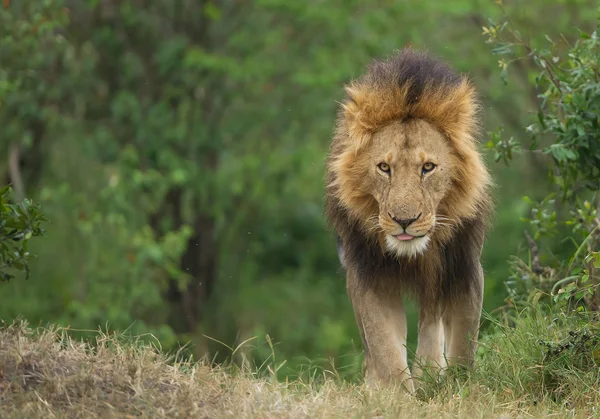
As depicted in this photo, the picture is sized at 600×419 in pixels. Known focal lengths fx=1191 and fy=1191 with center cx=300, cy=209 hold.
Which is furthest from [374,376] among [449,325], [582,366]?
[582,366]

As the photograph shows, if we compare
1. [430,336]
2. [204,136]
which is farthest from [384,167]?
[204,136]

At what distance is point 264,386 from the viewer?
4785 millimetres

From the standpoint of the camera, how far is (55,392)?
14.1 feet

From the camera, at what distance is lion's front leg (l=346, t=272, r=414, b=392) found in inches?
214

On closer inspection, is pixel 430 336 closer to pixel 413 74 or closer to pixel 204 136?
pixel 413 74

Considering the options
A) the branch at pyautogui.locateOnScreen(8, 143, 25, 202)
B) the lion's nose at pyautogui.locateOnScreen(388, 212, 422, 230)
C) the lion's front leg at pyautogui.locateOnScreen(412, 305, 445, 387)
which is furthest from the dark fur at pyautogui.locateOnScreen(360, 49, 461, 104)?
the branch at pyautogui.locateOnScreen(8, 143, 25, 202)

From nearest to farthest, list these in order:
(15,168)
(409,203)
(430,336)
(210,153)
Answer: (409,203) < (430,336) < (15,168) < (210,153)

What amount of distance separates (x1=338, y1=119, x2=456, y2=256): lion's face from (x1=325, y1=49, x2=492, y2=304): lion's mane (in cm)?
4

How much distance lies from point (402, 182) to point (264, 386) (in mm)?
1122

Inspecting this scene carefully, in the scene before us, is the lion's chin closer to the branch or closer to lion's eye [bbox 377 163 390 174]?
lion's eye [bbox 377 163 390 174]

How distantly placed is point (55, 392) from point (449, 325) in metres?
2.17

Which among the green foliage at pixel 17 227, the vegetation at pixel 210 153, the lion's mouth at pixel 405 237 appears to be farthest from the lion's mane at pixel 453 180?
the vegetation at pixel 210 153

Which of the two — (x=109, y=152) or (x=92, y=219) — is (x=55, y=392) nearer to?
(x=92, y=219)

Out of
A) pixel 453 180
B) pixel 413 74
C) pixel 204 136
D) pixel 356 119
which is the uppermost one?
pixel 413 74
